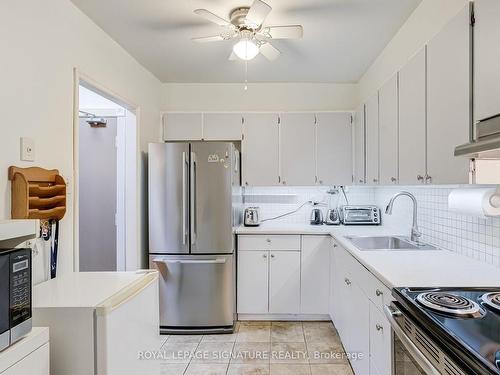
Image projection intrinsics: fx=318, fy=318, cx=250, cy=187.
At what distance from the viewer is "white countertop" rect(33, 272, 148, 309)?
1.34 meters

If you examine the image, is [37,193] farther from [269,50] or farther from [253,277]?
[253,277]

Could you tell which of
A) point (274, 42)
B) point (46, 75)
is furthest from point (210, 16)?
point (46, 75)

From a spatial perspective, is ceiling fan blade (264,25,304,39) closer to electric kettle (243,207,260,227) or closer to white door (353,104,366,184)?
white door (353,104,366,184)

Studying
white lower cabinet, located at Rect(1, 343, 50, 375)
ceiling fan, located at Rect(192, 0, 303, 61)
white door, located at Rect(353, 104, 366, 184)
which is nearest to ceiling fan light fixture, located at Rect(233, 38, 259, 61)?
ceiling fan, located at Rect(192, 0, 303, 61)

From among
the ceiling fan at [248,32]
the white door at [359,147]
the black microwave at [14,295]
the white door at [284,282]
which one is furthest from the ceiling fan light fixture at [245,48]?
the white door at [284,282]

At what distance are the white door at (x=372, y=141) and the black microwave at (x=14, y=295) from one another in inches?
96.6

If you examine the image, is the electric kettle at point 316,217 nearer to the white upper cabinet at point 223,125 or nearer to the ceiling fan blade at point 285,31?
the white upper cabinet at point 223,125

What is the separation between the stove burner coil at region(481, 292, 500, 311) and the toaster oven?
2208 mm

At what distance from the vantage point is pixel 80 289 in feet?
4.98

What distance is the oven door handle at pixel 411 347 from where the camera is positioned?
1051 mm

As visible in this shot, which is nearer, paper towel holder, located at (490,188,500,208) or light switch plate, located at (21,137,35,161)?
paper towel holder, located at (490,188,500,208)

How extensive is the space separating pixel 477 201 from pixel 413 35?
1301mm

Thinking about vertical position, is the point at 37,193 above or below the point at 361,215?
above

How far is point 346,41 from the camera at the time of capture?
258cm
